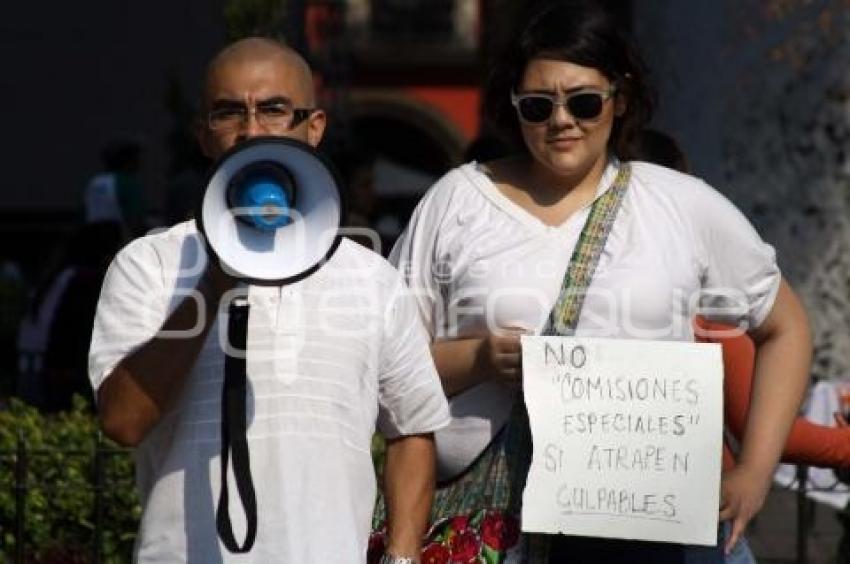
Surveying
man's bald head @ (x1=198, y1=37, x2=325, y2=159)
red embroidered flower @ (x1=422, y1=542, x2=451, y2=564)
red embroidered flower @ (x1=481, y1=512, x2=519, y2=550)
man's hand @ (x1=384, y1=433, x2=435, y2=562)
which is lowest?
red embroidered flower @ (x1=422, y1=542, x2=451, y2=564)

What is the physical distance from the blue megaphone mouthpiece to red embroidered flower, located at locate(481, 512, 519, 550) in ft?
2.84

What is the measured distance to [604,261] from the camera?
357cm

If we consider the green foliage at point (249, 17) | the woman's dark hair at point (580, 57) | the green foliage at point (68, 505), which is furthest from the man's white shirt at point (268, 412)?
the green foliage at point (249, 17)

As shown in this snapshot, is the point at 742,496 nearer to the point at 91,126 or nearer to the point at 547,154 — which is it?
the point at 547,154

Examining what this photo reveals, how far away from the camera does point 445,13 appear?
3831 centimetres

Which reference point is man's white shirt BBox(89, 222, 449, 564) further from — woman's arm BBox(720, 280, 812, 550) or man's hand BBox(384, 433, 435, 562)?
woman's arm BBox(720, 280, 812, 550)

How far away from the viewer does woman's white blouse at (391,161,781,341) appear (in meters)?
3.56

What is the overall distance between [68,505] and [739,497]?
2875mm

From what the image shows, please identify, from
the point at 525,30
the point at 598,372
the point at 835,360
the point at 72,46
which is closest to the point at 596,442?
the point at 598,372

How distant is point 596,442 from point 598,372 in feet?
0.42

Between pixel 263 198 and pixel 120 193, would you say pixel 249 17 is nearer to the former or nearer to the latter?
pixel 120 193

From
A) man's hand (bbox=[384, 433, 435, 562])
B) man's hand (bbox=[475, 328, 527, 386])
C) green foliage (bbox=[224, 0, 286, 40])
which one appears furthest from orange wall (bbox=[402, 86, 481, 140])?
man's hand (bbox=[384, 433, 435, 562])

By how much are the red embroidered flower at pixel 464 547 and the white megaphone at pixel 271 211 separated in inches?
31.4

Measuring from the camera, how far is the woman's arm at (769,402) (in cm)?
364
